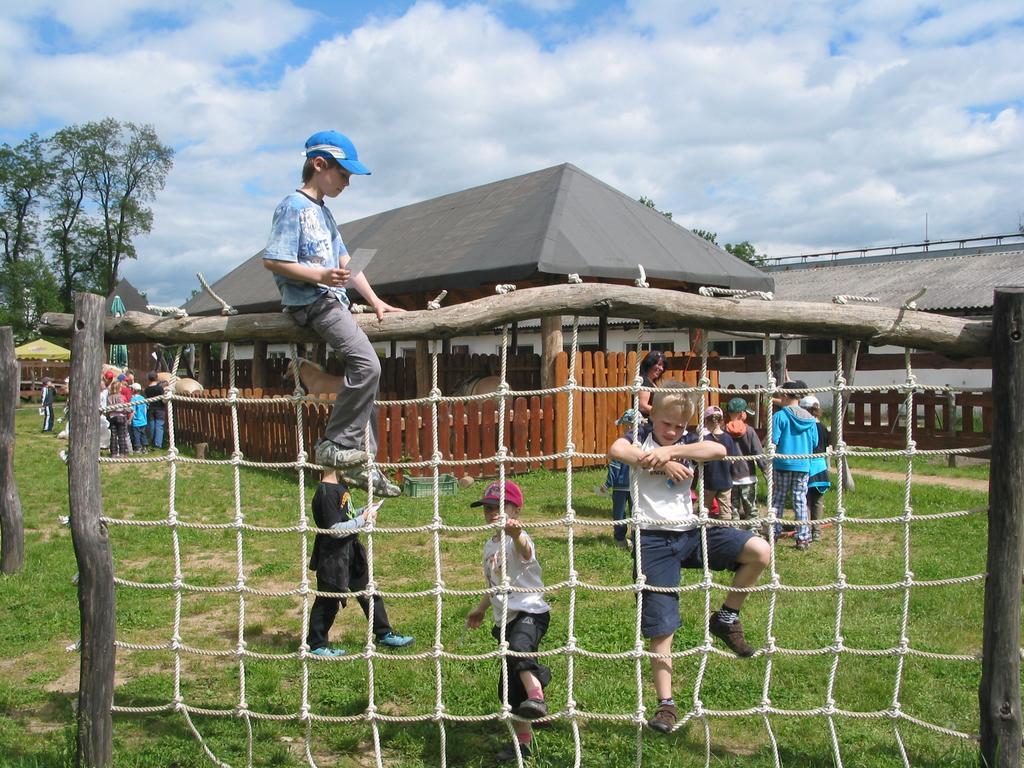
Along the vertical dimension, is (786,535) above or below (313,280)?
below

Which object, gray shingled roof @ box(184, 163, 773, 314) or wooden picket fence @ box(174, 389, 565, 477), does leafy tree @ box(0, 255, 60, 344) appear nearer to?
gray shingled roof @ box(184, 163, 773, 314)

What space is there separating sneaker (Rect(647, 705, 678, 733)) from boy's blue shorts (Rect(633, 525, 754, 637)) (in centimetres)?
28

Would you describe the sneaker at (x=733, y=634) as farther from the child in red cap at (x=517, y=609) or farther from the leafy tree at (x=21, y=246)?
the leafy tree at (x=21, y=246)

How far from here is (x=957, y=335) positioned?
10.7ft

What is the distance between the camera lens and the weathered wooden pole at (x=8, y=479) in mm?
6457

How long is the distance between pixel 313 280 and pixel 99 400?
1054mm

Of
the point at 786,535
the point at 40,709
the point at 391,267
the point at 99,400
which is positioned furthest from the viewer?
the point at 391,267

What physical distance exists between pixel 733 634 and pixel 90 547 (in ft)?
8.71

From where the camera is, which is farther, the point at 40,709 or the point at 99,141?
the point at 99,141

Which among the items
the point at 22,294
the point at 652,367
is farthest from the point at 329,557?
the point at 22,294

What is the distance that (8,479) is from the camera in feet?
21.7

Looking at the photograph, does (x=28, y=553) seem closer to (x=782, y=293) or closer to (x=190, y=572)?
(x=190, y=572)

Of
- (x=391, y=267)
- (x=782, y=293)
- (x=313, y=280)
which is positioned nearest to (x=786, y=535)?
(x=313, y=280)

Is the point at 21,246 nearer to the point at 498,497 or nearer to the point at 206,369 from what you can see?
the point at 206,369
